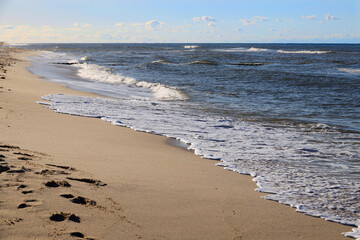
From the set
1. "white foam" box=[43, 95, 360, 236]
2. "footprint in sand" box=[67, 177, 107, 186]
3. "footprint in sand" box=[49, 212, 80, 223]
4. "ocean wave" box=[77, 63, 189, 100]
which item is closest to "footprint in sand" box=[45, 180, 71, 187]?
"footprint in sand" box=[67, 177, 107, 186]

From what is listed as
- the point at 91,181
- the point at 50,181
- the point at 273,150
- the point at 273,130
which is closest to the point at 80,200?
the point at 50,181

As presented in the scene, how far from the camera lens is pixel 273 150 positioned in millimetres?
7078

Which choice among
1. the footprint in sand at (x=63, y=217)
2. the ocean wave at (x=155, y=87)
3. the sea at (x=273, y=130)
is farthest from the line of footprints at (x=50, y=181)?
the ocean wave at (x=155, y=87)

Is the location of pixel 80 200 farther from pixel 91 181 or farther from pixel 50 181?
pixel 91 181

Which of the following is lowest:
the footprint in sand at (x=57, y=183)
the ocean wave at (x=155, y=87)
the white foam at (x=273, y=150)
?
the white foam at (x=273, y=150)

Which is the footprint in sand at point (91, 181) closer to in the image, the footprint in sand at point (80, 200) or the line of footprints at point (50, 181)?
the line of footprints at point (50, 181)

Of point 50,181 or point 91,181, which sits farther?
point 91,181

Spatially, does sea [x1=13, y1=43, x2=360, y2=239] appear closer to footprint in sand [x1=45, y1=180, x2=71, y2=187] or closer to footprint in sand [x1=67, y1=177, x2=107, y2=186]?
footprint in sand [x1=67, y1=177, x2=107, y2=186]

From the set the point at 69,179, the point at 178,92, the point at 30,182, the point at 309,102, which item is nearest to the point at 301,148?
the point at 69,179

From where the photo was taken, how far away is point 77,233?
3057 mm

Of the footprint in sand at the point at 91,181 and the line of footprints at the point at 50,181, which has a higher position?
the line of footprints at the point at 50,181

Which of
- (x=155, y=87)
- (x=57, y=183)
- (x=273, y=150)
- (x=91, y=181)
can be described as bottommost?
(x=273, y=150)

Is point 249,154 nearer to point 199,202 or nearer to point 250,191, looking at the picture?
point 250,191

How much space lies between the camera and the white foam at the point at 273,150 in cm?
477
